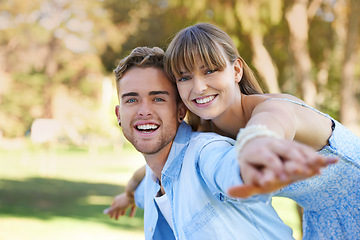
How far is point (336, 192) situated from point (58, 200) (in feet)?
42.1

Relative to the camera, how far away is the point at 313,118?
224 centimetres

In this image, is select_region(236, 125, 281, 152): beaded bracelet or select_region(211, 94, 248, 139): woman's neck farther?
select_region(211, 94, 248, 139): woman's neck

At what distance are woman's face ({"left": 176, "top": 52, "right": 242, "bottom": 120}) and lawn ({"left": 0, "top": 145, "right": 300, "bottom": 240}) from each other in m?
7.94

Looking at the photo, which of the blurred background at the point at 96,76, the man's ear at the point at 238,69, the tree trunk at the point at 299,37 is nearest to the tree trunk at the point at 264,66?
the blurred background at the point at 96,76

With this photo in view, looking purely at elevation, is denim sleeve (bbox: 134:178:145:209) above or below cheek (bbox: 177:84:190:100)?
below

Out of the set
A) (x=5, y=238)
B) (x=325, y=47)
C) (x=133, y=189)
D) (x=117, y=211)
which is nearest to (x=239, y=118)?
(x=133, y=189)

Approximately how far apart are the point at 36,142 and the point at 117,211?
1090 inches

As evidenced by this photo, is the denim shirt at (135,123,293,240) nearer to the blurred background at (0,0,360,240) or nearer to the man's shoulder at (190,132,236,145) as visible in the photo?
the man's shoulder at (190,132,236,145)

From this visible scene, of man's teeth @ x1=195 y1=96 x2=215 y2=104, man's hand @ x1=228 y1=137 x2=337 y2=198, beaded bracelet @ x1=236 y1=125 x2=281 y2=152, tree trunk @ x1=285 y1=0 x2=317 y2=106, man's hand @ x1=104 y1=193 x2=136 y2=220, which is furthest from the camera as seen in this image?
tree trunk @ x1=285 y1=0 x2=317 y2=106

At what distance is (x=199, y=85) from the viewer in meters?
2.40

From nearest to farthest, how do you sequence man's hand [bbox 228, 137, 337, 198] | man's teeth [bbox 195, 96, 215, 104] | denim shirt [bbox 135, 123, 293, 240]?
1. man's hand [bbox 228, 137, 337, 198]
2. denim shirt [bbox 135, 123, 293, 240]
3. man's teeth [bbox 195, 96, 215, 104]

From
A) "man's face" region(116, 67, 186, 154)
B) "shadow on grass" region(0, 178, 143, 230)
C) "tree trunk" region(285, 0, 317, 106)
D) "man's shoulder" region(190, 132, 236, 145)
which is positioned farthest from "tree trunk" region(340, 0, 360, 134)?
"shadow on grass" region(0, 178, 143, 230)

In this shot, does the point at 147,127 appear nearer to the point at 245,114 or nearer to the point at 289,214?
the point at 245,114

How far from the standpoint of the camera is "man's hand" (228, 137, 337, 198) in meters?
1.18
